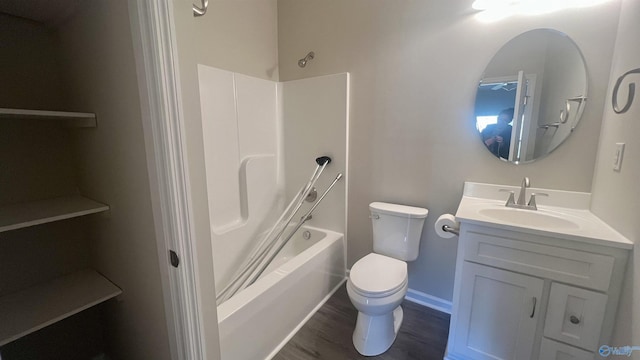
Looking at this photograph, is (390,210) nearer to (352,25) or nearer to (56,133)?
(352,25)

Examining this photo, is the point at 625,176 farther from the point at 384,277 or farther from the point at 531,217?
the point at 384,277

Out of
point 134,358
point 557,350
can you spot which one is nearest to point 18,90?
point 134,358

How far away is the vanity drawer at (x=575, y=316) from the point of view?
3.41ft

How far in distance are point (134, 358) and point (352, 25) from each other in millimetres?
2469

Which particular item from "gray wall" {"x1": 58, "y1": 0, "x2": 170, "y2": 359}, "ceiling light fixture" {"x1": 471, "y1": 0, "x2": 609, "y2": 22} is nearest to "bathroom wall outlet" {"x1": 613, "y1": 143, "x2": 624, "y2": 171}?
"ceiling light fixture" {"x1": 471, "y1": 0, "x2": 609, "y2": 22}

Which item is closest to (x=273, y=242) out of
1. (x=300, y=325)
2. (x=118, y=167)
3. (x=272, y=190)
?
(x=300, y=325)

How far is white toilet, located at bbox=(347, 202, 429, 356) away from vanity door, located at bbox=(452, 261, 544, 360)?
0.35m

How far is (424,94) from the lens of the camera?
1.75 m

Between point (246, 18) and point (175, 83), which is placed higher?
point (246, 18)

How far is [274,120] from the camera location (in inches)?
90.4

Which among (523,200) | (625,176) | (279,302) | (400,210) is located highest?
(625,176)

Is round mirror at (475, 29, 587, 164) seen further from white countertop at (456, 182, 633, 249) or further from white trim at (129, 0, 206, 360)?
white trim at (129, 0, 206, 360)

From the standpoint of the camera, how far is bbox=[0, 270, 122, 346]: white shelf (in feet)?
3.22

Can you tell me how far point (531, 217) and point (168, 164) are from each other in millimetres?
1750
